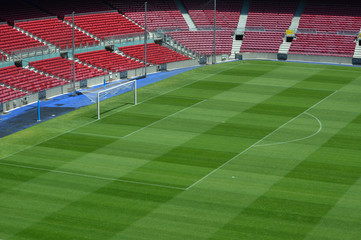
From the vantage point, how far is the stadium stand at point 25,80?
63759mm

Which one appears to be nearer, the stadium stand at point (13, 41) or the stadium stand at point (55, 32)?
the stadium stand at point (13, 41)

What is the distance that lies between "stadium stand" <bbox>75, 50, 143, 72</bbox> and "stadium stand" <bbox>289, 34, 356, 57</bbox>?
2406cm

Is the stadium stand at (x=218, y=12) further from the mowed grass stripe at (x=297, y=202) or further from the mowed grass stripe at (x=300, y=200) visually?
the mowed grass stripe at (x=297, y=202)

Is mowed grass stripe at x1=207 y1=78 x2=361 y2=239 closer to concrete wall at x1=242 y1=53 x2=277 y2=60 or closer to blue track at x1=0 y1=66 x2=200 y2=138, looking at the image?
blue track at x1=0 y1=66 x2=200 y2=138

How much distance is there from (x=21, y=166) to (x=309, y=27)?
2418 inches

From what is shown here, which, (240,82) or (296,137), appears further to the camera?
(240,82)

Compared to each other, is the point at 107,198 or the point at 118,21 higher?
the point at 118,21

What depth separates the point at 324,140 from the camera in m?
48.7

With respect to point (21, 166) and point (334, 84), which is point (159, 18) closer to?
point (334, 84)

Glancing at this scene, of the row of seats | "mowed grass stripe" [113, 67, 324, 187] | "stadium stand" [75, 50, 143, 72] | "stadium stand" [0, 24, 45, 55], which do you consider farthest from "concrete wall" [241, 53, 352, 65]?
"mowed grass stripe" [113, 67, 324, 187]

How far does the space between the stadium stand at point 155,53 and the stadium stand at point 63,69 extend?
30.4 feet

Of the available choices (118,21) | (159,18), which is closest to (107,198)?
(118,21)

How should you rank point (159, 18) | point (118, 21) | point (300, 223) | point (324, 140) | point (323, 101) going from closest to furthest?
point (300, 223), point (324, 140), point (323, 101), point (118, 21), point (159, 18)

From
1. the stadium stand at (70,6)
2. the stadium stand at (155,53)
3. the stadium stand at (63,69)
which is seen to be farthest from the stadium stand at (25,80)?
the stadium stand at (70,6)
